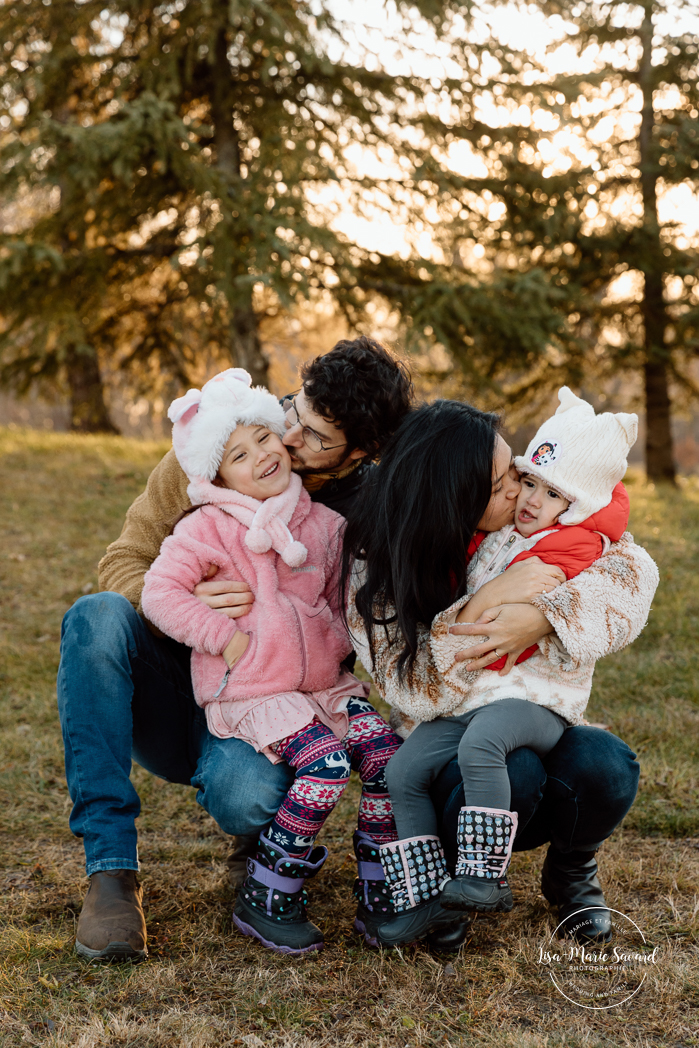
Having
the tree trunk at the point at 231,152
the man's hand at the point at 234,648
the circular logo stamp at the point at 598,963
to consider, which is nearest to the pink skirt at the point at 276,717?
the man's hand at the point at 234,648

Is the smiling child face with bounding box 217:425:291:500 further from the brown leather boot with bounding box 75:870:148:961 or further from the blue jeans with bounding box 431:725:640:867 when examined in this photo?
the brown leather boot with bounding box 75:870:148:961

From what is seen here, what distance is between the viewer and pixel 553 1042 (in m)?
1.88

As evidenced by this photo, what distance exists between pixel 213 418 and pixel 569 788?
4.45 feet

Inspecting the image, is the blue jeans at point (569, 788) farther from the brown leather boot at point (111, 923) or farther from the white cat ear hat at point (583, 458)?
the brown leather boot at point (111, 923)

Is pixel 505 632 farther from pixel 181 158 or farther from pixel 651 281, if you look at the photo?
pixel 651 281

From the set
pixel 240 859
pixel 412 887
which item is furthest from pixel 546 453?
pixel 240 859

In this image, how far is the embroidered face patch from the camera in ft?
7.46

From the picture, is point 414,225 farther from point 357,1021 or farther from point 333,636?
point 357,1021

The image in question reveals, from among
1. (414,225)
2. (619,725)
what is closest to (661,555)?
(619,725)

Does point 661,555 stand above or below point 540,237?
below

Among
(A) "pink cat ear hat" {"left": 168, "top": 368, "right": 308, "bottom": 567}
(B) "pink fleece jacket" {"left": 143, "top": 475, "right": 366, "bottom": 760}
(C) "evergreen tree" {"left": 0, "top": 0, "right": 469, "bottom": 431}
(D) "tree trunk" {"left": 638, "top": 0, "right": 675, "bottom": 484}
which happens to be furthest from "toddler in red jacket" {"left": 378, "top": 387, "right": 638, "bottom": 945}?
(D) "tree trunk" {"left": 638, "top": 0, "right": 675, "bottom": 484}

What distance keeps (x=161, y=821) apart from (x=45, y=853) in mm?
431

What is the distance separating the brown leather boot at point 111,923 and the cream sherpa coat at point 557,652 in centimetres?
85

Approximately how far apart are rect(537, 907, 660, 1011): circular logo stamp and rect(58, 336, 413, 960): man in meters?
0.80
